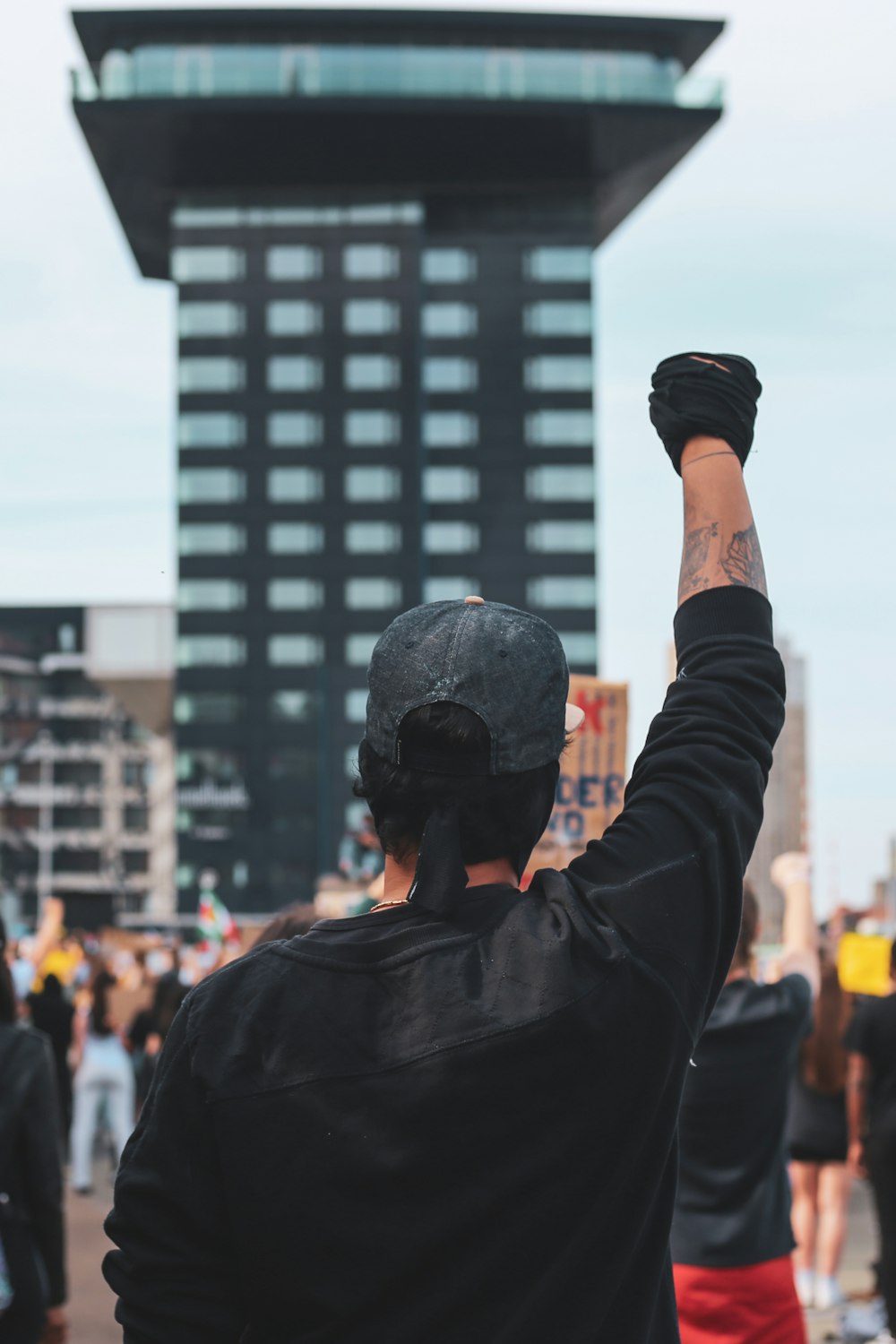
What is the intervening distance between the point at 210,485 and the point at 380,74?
22159 mm

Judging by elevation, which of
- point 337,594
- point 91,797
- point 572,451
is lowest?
point 91,797

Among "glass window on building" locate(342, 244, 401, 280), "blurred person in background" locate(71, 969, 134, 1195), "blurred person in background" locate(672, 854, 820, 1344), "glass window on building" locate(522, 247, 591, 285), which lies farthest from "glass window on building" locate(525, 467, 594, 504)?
"blurred person in background" locate(672, 854, 820, 1344)

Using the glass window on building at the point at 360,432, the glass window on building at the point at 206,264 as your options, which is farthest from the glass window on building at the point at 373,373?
the glass window on building at the point at 206,264

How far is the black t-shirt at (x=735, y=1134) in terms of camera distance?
4594 mm

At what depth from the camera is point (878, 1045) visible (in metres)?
7.05

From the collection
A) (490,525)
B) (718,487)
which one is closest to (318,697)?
(490,525)

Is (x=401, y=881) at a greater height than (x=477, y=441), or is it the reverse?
(x=477, y=441)

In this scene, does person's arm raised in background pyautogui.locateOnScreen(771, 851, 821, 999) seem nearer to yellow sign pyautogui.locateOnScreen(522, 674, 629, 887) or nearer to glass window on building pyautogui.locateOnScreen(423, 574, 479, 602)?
yellow sign pyautogui.locateOnScreen(522, 674, 629, 887)

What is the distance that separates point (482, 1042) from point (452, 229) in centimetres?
8768

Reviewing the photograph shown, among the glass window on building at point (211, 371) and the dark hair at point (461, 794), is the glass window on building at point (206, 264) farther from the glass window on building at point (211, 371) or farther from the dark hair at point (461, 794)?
the dark hair at point (461, 794)

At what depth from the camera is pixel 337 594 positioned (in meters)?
88.3

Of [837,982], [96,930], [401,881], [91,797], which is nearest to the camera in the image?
[401,881]

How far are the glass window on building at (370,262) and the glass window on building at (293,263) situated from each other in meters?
1.50

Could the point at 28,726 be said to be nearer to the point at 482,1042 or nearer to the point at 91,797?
the point at 91,797
